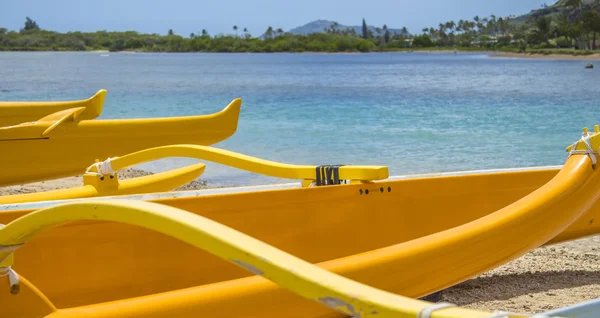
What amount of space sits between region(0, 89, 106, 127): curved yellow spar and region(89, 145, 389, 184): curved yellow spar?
1.94 m

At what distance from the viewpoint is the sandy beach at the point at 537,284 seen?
2881 millimetres

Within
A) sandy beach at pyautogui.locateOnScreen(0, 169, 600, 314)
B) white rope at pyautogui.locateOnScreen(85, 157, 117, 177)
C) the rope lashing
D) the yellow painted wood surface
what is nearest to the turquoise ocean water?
white rope at pyautogui.locateOnScreen(85, 157, 117, 177)

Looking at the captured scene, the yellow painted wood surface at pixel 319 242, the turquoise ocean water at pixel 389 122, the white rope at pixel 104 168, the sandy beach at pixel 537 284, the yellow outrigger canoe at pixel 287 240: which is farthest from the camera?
the turquoise ocean water at pixel 389 122

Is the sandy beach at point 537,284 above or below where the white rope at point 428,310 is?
below

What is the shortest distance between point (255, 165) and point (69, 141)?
2.21m

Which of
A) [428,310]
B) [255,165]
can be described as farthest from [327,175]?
[428,310]

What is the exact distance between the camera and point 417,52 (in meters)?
129

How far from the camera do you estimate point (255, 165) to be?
2.88 meters

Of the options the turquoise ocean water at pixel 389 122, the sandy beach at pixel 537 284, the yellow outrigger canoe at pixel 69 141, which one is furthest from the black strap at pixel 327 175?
the turquoise ocean water at pixel 389 122

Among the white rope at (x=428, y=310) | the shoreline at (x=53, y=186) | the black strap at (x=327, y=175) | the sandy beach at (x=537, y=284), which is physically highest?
the white rope at (x=428, y=310)

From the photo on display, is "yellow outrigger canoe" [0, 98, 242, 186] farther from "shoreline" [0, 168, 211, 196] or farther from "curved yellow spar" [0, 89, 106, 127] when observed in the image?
"shoreline" [0, 168, 211, 196]

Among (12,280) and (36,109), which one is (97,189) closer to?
(12,280)

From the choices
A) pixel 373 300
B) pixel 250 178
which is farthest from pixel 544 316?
pixel 250 178

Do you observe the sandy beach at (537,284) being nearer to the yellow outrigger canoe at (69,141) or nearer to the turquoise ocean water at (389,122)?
the yellow outrigger canoe at (69,141)
